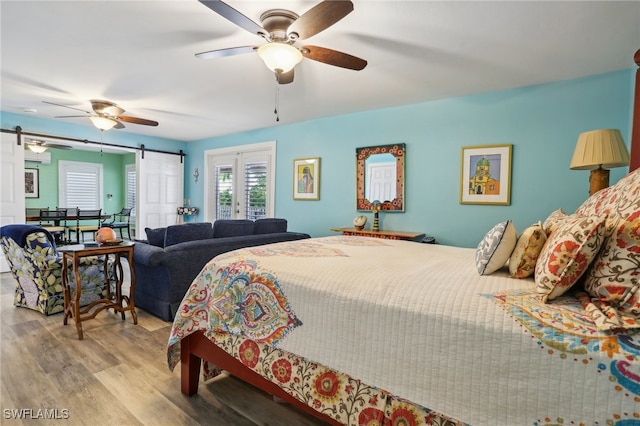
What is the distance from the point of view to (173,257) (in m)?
2.81

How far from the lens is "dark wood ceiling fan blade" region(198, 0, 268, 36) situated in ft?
5.17

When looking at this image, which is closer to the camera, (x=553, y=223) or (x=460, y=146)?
(x=553, y=223)

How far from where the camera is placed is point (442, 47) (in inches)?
98.0

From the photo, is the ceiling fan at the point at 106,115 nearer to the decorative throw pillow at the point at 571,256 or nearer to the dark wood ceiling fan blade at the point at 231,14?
the dark wood ceiling fan blade at the point at 231,14

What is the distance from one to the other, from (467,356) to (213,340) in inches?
50.1

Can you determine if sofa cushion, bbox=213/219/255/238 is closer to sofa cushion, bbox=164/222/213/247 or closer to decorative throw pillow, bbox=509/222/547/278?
sofa cushion, bbox=164/222/213/247

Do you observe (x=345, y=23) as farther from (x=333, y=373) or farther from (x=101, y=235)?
(x=101, y=235)

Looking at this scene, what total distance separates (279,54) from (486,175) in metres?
2.67

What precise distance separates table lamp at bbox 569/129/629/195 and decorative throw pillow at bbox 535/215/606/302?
1.72 m

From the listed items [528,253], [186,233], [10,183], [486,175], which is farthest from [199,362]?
[10,183]

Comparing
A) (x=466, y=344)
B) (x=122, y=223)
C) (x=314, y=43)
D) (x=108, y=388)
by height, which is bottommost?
(x=108, y=388)

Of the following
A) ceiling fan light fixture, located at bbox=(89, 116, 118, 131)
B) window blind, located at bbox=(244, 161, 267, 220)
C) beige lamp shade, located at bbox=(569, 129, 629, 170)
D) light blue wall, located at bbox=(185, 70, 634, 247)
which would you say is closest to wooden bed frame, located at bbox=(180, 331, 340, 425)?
beige lamp shade, located at bbox=(569, 129, 629, 170)

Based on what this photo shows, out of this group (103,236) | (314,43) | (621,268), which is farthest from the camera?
(103,236)

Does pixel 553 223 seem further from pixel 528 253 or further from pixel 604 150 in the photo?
pixel 604 150
